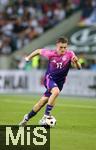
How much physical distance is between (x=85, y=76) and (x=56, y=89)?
15.5 m

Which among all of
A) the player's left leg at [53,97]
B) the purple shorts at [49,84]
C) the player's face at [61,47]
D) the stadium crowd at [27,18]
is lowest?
the player's left leg at [53,97]

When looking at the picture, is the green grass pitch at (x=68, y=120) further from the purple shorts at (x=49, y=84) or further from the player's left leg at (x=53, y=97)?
the purple shorts at (x=49, y=84)

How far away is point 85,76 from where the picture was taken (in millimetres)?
30078

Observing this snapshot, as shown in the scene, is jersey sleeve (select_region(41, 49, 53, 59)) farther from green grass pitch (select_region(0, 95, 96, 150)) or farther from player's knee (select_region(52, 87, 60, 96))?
green grass pitch (select_region(0, 95, 96, 150))

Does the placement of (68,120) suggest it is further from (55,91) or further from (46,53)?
(46,53)

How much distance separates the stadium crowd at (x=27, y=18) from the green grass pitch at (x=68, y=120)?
11271 millimetres

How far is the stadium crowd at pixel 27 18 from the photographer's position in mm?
36781

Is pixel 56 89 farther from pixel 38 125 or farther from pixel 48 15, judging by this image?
pixel 48 15

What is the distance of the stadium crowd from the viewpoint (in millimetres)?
36781

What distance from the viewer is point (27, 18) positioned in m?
37.7

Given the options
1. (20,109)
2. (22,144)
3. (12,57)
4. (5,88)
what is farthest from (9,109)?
(12,57)

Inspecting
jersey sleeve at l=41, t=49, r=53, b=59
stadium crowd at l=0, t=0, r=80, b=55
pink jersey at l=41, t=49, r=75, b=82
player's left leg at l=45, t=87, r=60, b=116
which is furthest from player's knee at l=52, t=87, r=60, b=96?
stadium crowd at l=0, t=0, r=80, b=55

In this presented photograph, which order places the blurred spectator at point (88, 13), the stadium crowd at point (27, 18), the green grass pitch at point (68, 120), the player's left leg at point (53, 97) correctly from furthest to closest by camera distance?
the blurred spectator at point (88, 13)
the stadium crowd at point (27, 18)
the player's left leg at point (53, 97)
the green grass pitch at point (68, 120)

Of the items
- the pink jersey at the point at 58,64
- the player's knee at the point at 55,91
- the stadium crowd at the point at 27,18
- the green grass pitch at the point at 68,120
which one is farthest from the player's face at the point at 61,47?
the stadium crowd at the point at 27,18
